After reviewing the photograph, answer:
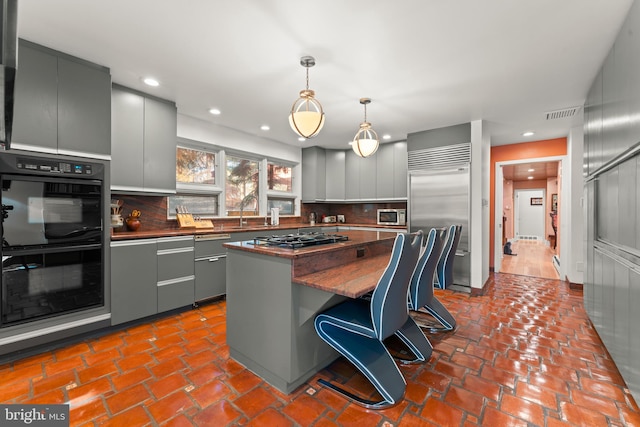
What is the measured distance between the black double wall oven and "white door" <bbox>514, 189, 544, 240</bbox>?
44.5 feet

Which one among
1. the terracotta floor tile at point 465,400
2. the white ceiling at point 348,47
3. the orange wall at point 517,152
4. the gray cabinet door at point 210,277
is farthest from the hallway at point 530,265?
the gray cabinet door at point 210,277

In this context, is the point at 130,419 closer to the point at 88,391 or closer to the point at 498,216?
the point at 88,391

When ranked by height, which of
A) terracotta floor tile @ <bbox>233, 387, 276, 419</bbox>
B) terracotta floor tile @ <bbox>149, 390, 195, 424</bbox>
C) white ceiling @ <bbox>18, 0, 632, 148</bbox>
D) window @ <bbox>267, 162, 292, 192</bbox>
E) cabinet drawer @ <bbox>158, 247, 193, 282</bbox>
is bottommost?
terracotta floor tile @ <bbox>233, 387, 276, 419</bbox>

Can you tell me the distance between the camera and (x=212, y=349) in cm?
242

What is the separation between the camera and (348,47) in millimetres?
2258

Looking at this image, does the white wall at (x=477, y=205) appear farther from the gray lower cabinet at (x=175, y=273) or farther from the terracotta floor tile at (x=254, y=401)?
the gray lower cabinet at (x=175, y=273)

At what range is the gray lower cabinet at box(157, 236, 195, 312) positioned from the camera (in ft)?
10.0

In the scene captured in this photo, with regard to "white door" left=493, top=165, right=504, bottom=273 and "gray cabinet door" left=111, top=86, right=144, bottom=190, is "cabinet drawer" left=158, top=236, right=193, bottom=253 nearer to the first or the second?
"gray cabinet door" left=111, top=86, right=144, bottom=190

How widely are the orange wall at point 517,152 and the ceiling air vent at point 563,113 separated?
131 centimetres

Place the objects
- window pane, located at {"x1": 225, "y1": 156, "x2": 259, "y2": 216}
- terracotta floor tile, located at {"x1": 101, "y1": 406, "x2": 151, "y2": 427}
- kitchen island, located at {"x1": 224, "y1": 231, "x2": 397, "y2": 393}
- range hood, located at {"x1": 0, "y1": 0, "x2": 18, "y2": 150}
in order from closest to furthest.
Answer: range hood, located at {"x1": 0, "y1": 0, "x2": 18, "y2": 150} → terracotta floor tile, located at {"x1": 101, "y1": 406, "x2": 151, "y2": 427} → kitchen island, located at {"x1": 224, "y1": 231, "x2": 397, "y2": 393} → window pane, located at {"x1": 225, "y1": 156, "x2": 259, "y2": 216}

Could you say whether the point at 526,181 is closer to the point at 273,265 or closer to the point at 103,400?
the point at 273,265

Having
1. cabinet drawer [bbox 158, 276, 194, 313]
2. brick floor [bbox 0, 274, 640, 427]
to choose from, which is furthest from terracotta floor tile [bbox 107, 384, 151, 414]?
cabinet drawer [bbox 158, 276, 194, 313]

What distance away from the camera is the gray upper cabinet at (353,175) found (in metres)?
5.23

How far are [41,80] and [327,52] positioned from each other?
2370mm
